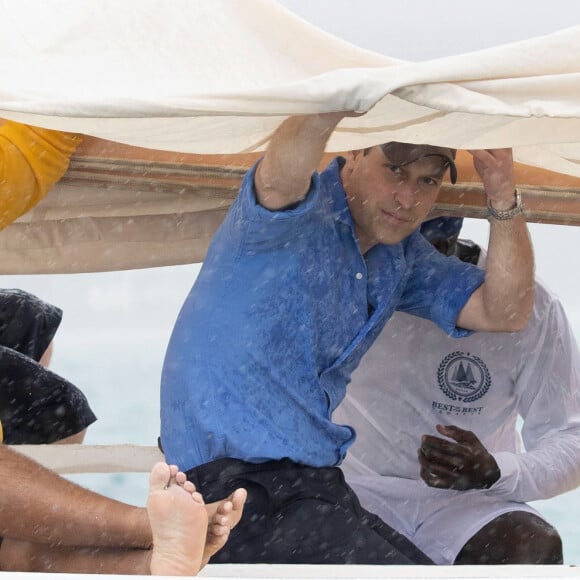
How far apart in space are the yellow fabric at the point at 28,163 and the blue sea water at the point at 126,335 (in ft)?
21.5

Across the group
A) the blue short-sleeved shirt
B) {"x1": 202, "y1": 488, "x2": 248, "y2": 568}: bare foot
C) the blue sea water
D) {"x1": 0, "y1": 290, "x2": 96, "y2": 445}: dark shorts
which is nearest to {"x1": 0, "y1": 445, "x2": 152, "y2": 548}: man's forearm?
{"x1": 202, "y1": 488, "x2": 248, "y2": 568}: bare foot

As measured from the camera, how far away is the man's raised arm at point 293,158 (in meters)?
1.75

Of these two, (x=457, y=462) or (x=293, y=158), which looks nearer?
(x=293, y=158)

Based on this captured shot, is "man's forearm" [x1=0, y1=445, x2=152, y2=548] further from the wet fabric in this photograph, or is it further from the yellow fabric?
the wet fabric

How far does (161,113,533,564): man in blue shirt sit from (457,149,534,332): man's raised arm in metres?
0.01

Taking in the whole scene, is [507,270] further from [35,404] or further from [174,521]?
[35,404]

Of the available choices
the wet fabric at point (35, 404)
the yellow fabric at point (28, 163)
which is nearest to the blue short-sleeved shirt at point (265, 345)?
the yellow fabric at point (28, 163)

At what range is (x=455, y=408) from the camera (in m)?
2.52

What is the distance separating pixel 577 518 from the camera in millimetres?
8414

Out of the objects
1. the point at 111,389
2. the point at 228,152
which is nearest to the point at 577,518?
the point at 111,389

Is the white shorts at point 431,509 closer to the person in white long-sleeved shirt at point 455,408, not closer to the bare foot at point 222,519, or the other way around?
the person in white long-sleeved shirt at point 455,408

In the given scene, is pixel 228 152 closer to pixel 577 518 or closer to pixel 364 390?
pixel 364 390

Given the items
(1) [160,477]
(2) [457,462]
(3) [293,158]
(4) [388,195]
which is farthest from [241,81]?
(2) [457,462]

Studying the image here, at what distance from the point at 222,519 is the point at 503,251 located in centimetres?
81
